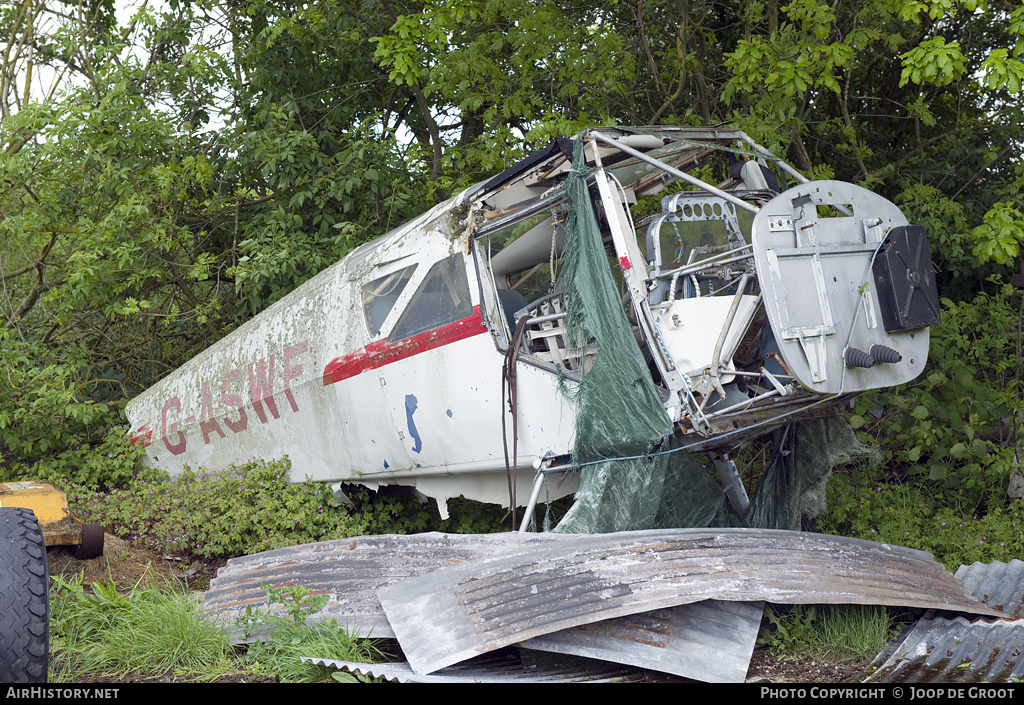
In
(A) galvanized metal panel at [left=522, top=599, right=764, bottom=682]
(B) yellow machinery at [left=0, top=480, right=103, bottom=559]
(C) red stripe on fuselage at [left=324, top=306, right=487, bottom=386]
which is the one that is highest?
(C) red stripe on fuselage at [left=324, top=306, right=487, bottom=386]

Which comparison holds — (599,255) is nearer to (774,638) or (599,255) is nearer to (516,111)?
(774,638)

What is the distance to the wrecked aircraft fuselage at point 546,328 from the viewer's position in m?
4.86

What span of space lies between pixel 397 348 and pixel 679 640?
2962 millimetres

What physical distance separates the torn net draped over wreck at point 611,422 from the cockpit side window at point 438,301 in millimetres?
709

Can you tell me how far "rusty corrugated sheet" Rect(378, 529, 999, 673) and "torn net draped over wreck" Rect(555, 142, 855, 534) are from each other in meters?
0.40

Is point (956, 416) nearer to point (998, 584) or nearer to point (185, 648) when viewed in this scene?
point (998, 584)

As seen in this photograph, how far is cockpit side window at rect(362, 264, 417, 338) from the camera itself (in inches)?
246

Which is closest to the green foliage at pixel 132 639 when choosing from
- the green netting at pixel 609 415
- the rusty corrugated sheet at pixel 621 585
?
the rusty corrugated sheet at pixel 621 585

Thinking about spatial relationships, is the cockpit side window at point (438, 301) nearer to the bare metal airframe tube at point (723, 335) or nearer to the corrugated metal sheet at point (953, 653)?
the bare metal airframe tube at point (723, 335)

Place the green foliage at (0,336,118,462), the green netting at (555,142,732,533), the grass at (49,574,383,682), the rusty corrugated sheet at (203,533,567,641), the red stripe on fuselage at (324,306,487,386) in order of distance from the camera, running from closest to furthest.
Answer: the grass at (49,574,383,682) → the rusty corrugated sheet at (203,533,567,641) → the green netting at (555,142,732,533) → the red stripe on fuselage at (324,306,487,386) → the green foliage at (0,336,118,462)

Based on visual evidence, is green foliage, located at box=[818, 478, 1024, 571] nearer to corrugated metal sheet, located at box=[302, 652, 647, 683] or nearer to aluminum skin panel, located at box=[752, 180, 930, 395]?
aluminum skin panel, located at box=[752, 180, 930, 395]

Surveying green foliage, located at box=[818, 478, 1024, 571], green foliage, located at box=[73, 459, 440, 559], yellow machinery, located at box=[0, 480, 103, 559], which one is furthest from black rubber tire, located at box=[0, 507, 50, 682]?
green foliage, located at box=[818, 478, 1024, 571]
